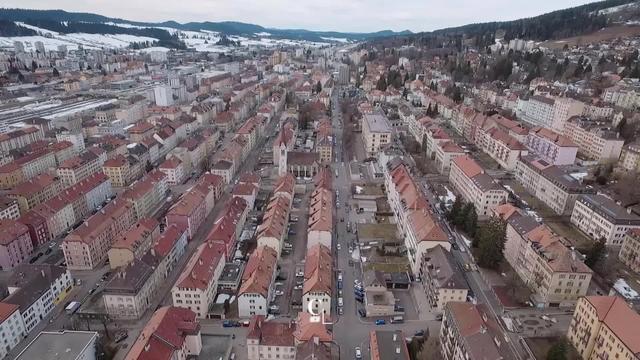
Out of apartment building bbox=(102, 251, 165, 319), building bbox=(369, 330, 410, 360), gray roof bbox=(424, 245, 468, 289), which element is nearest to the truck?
apartment building bbox=(102, 251, 165, 319)

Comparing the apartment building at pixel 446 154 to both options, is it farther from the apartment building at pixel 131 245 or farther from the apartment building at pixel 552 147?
the apartment building at pixel 131 245

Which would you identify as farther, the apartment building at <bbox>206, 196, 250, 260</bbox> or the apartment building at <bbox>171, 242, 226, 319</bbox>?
the apartment building at <bbox>206, 196, 250, 260</bbox>

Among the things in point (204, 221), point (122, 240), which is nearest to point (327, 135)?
point (204, 221)

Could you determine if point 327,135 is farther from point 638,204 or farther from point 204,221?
point 638,204

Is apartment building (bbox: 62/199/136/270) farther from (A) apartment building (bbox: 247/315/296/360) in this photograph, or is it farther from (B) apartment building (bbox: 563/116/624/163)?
(B) apartment building (bbox: 563/116/624/163)

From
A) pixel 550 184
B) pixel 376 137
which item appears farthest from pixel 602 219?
pixel 376 137

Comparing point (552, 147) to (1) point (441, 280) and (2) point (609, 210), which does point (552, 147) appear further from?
(1) point (441, 280)
